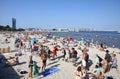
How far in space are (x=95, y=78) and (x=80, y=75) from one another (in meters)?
2.18

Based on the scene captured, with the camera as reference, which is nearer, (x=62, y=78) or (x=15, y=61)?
(x=62, y=78)

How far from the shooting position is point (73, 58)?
15.0 meters

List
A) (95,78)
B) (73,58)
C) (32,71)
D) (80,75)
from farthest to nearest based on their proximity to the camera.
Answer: (73,58), (32,71), (95,78), (80,75)

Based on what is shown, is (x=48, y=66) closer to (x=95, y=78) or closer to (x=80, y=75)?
(x=95, y=78)

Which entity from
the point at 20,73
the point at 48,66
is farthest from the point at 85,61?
the point at 20,73

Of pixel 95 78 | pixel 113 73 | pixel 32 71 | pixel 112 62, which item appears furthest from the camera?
pixel 112 62

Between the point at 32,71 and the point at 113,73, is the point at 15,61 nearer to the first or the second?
the point at 32,71

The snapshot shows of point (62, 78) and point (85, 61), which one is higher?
point (85, 61)

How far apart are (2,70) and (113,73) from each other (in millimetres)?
7900

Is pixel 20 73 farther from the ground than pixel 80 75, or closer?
closer

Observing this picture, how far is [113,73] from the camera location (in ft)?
38.9

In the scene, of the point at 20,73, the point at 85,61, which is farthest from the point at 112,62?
the point at 20,73

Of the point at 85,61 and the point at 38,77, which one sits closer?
the point at 38,77

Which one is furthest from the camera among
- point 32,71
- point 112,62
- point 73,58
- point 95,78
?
point 73,58
